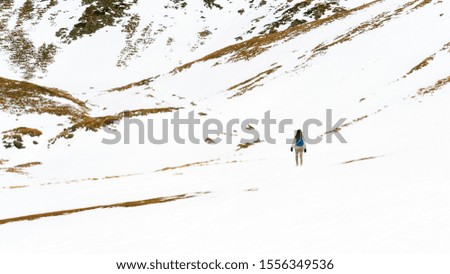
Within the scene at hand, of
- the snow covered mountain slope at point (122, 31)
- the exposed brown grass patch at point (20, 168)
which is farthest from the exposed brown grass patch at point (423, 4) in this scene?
the exposed brown grass patch at point (20, 168)

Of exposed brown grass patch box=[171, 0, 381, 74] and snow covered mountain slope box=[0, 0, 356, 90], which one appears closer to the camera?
exposed brown grass patch box=[171, 0, 381, 74]

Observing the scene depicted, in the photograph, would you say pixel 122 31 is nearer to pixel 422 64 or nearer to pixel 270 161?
pixel 422 64

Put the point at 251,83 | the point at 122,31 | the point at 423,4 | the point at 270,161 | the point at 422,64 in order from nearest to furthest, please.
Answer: the point at 270,161 < the point at 422,64 < the point at 423,4 < the point at 251,83 < the point at 122,31

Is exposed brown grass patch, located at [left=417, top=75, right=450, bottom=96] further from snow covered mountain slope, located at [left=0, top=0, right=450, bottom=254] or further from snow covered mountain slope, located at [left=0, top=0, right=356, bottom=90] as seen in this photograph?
snow covered mountain slope, located at [left=0, top=0, right=356, bottom=90]

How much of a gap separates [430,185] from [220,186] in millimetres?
6894

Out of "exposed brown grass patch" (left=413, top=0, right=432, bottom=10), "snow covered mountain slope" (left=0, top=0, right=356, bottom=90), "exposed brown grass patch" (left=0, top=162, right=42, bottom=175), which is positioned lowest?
"exposed brown grass patch" (left=0, top=162, right=42, bottom=175)

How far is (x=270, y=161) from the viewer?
19.9 meters

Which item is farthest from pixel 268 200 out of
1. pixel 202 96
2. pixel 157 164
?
pixel 202 96

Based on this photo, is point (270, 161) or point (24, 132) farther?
point (24, 132)

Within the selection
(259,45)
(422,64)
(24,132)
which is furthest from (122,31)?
(422,64)

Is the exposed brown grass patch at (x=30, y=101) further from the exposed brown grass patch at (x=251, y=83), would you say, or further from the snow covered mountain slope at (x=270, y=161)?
the exposed brown grass patch at (x=251, y=83)

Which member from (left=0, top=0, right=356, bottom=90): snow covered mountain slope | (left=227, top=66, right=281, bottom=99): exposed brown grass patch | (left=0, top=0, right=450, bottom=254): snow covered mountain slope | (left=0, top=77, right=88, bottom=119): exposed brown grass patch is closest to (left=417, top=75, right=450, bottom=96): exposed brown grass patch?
(left=0, top=0, right=450, bottom=254): snow covered mountain slope

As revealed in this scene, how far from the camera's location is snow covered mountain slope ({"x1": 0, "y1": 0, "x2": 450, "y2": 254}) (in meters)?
6.77

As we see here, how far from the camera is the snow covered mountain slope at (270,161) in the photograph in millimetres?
6770
